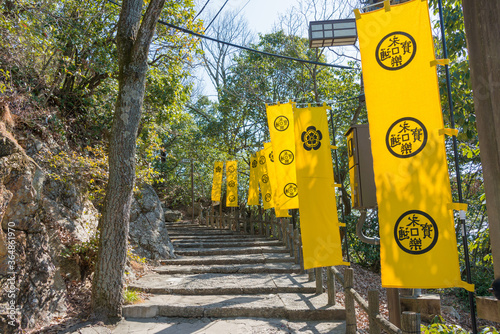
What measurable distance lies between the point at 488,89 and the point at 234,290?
5.34 meters

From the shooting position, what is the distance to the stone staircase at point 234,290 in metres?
5.23

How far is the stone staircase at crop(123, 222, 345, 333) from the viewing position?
523 centimetres

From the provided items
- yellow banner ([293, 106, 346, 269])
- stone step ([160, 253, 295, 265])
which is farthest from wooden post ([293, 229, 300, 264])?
yellow banner ([293, 106, 346, 269])

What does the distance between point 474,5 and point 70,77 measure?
900 cm

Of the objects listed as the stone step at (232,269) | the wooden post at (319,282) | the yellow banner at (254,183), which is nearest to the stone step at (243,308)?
the wooden post at (319,282)

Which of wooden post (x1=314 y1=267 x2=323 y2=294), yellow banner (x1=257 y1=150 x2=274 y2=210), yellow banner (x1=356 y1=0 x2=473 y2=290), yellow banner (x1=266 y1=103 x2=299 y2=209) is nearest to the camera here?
yellow banner (x1=356 y1=0 x2=473 y2=290)

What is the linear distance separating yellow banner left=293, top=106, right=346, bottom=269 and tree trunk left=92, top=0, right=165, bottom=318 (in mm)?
2588

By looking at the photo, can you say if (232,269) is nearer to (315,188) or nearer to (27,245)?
(315,188)

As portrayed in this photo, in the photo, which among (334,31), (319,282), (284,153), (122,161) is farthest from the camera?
(334,31)

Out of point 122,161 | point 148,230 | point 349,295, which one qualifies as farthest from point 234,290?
point 148,230

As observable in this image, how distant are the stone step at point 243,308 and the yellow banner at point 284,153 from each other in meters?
2.11

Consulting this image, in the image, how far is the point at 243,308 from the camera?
5.30 metres

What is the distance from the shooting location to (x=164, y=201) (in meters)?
23.5

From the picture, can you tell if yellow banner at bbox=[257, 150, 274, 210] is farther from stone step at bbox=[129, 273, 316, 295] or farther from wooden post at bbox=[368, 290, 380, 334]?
wooden post at bbox=[368, 290, 380, 334]
